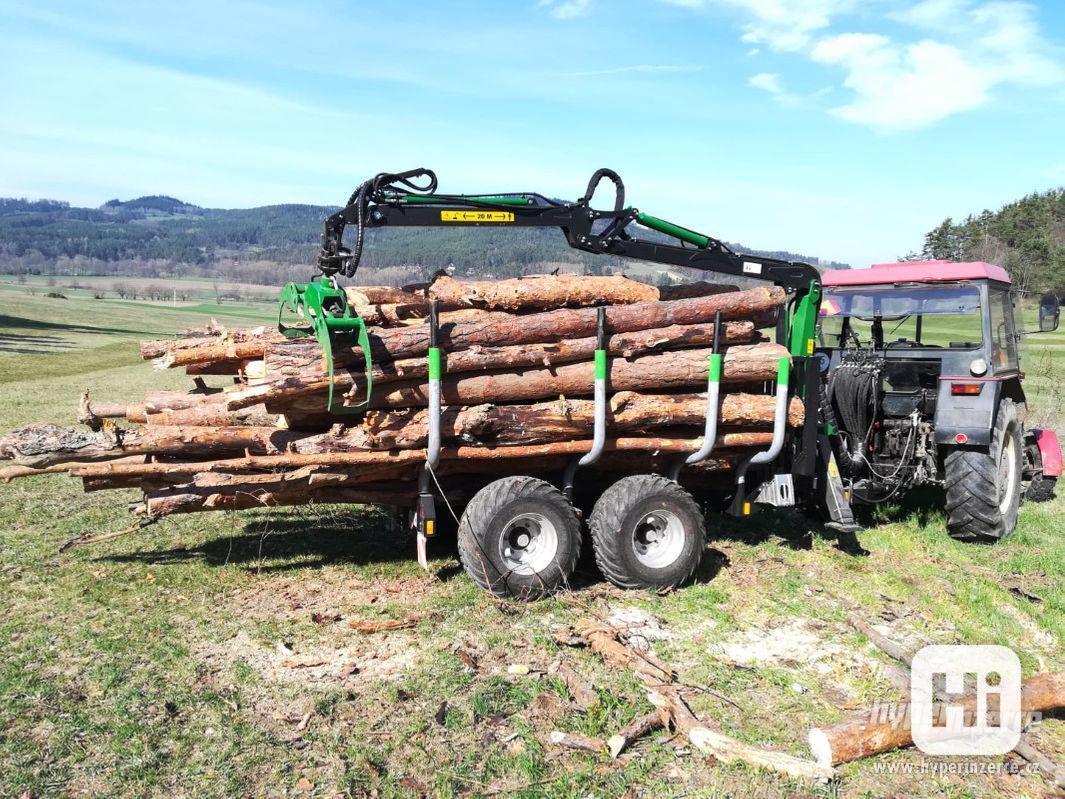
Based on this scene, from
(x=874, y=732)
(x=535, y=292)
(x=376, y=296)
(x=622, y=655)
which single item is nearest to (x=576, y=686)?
(x=622, y=655)

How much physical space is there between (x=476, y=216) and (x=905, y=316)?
5.17 m

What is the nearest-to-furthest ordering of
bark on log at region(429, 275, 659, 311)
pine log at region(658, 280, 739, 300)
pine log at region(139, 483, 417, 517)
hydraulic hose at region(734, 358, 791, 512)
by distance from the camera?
pine log at region(139, 483, 417, 517)
bark on log at region(429, 275, 659, 311)
hydraulic hose at region(734, 358, 791, 512)
pine log at region(658, 280, 739, 300)

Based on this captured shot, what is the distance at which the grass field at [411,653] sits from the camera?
4215mm

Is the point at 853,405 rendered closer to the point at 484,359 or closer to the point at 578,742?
the point at 484,359

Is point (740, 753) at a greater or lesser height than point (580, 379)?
lesser

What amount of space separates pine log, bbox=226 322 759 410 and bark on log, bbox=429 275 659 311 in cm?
41

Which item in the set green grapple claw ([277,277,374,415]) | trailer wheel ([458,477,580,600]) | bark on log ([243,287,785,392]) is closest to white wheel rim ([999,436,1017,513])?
bark on log ([243,287,785,392])

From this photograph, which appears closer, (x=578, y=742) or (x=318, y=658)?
(x=578, y=742)

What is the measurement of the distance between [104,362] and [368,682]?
30702 mm

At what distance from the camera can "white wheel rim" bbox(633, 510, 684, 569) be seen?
6914mm

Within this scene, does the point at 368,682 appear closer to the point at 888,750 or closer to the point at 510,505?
the point at 510,505

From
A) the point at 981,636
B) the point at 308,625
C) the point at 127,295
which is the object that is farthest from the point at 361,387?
the point at 127,295

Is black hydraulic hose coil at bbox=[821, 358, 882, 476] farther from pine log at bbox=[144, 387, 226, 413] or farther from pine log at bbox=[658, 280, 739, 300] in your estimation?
pine log at bbox=[144, 387, 226, 413]

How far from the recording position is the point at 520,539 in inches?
265
